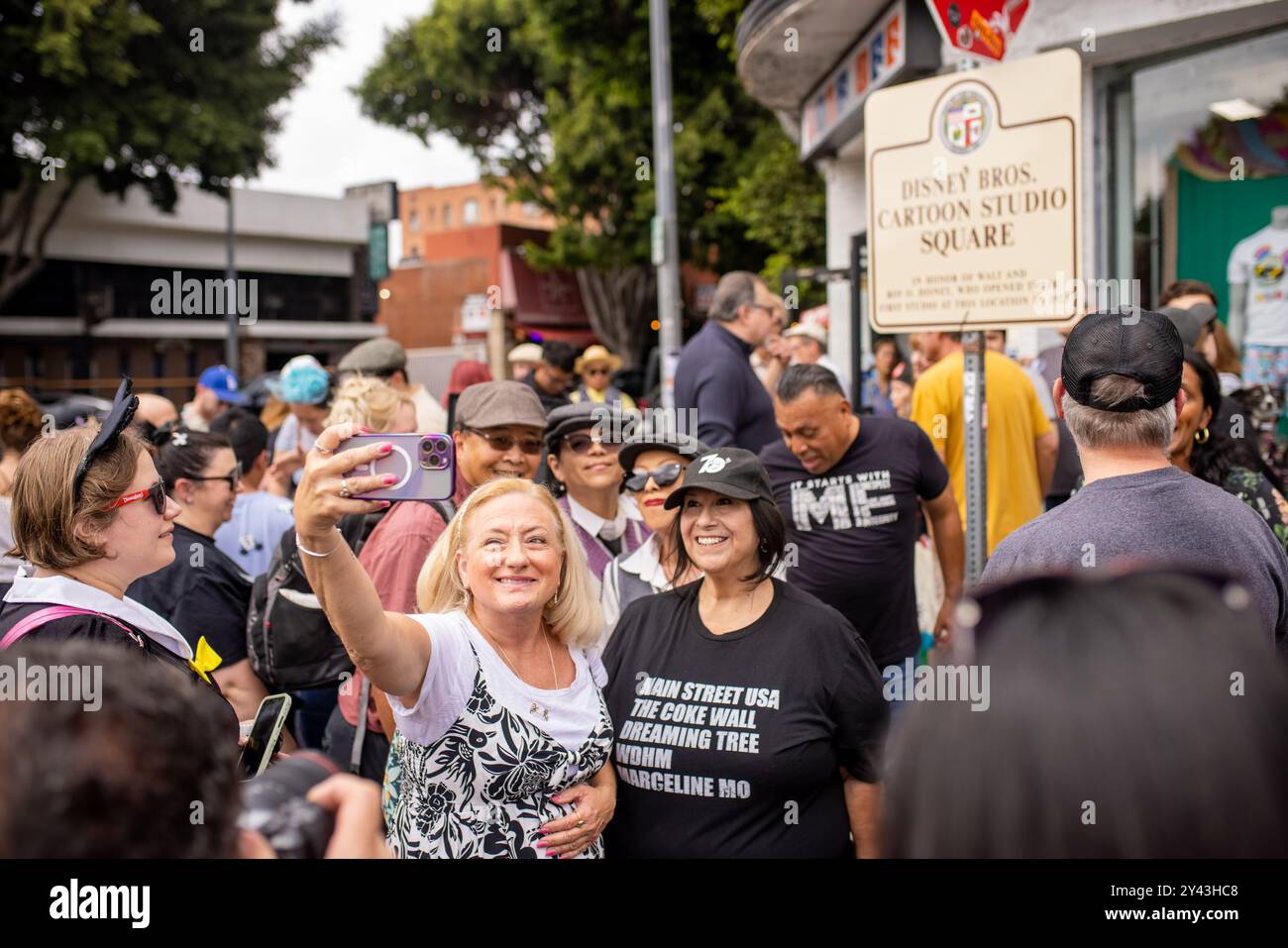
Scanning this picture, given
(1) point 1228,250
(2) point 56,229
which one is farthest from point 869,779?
(2) point 56,229

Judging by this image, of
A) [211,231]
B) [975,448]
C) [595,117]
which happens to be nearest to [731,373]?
[975,448]

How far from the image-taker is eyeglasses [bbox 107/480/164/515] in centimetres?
247

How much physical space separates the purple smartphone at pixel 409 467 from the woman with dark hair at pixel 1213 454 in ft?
7.81

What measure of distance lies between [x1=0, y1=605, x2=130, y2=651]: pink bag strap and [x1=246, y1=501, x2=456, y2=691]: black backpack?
1.08m

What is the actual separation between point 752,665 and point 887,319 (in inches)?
63.8

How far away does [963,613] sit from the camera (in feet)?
3.48

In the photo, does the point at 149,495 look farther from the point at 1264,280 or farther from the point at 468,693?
the point at 1264,280

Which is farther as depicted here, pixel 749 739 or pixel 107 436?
pixel 749 739

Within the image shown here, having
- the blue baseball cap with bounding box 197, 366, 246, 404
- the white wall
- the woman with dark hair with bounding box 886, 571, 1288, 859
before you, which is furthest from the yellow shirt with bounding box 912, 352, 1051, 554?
the white wall

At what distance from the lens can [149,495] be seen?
256cm

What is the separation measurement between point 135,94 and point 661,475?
21662mm

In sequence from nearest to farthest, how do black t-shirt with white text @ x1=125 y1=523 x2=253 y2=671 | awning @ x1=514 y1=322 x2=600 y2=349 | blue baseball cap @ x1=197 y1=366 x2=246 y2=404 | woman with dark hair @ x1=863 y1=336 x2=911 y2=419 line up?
black t-shirt with white text @ x1=125 y1=523 x2=253 y2=671, woman with dark hair @ x1=863 y1=336 x2=911 y2=419, blue baseball cap @ x1=197 y1=366 x2=246 y2=404, awning @ x1=514 y1=322 x2=600 y2=349

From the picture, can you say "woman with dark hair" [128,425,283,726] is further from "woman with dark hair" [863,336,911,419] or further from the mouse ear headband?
"woman with dark hair" [863,336,911,419]
